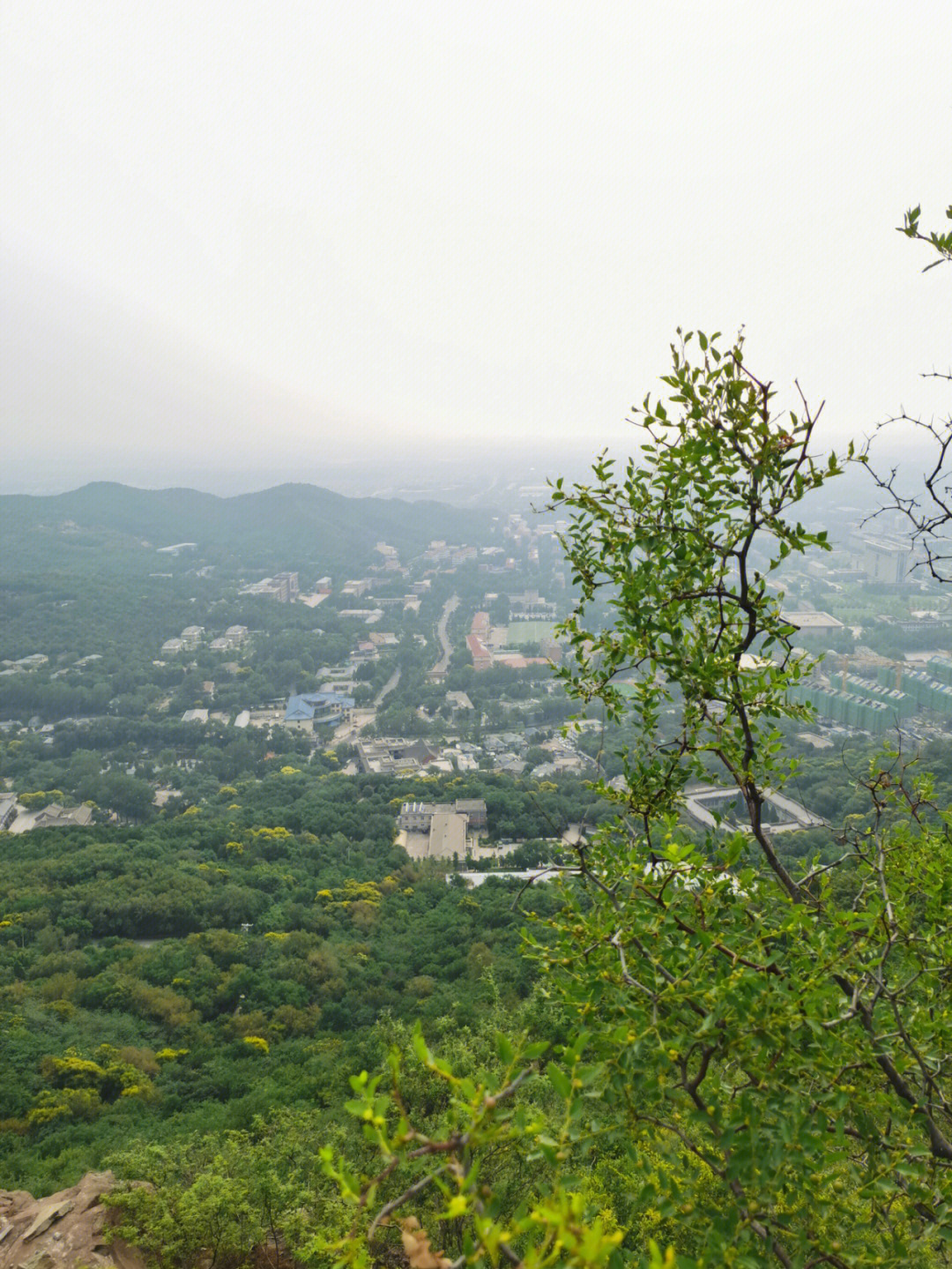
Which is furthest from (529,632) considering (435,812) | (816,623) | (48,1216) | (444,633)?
(48,1216)

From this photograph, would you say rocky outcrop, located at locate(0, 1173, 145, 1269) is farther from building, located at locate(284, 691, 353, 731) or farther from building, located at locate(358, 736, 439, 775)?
building, located at locate(284, 691, 353, 731)

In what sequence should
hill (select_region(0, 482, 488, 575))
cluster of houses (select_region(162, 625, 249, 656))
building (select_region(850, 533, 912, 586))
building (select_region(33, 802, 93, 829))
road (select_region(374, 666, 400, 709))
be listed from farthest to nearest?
hill (select_region(0, 482, 488, 575)) → building (select_region(850, 533, 912, 586)) → cluster of houses (select_region(162, 625, 249, 656)) → road (select_region(374, 666, 400, 709)) → building (select_region(33, 802, 93, 829))

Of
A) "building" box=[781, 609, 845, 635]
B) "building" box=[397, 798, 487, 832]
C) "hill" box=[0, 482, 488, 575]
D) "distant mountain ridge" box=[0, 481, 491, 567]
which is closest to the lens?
"building" box=[397, 798, 487, 832]

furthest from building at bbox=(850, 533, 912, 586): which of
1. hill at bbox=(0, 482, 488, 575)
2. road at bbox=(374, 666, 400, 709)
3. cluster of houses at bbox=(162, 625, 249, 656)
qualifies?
cluster of houses at bbox=(162, 625, 249, 656)

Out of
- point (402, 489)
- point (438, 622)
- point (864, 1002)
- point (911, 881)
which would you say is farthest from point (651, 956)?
point (402, 489)

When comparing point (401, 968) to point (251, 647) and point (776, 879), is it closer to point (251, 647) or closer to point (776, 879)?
point (776, 879)
